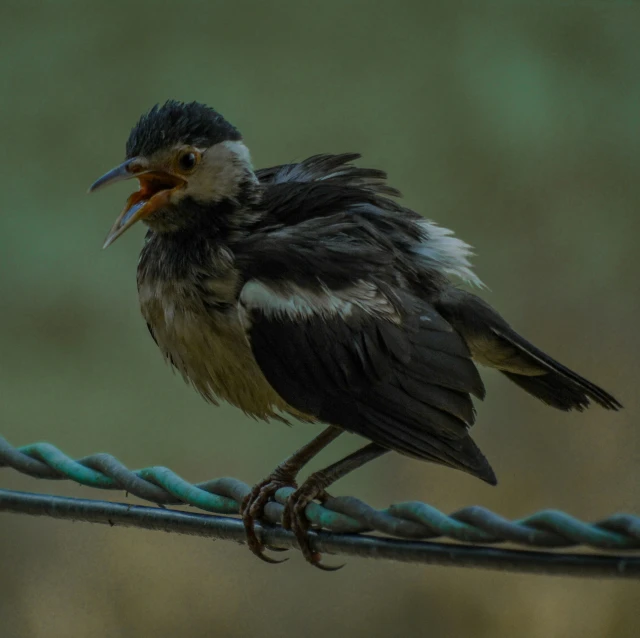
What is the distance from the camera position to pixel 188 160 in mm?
2443

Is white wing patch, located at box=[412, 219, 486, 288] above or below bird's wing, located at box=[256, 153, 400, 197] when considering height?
below

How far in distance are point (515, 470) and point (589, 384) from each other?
169cm

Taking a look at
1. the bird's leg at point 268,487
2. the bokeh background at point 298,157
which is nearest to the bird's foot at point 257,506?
the bird's leg at point 268,487

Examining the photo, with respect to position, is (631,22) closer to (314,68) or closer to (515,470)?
(314,68)

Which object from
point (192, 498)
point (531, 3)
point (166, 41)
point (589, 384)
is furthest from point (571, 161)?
point (192, 498)

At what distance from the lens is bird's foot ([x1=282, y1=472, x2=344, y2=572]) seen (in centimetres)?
198

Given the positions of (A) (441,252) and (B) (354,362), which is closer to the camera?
(B) (354,362)

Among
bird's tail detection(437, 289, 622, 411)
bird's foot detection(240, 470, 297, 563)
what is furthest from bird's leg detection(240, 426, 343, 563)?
bird's tail detection(437, 289, 622, 411)

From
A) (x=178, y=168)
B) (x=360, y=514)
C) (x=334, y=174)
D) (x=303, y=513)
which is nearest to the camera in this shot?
(x=360, y=514)

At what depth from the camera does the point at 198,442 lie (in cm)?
416

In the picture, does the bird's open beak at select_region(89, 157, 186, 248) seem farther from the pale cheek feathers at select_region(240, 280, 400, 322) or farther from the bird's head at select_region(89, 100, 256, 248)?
the pale cheek feathers at select_region(240, 280, 400, 322)

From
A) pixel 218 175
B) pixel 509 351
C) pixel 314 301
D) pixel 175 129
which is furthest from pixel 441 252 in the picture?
pixel 175 129

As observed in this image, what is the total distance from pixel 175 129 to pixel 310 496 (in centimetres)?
88

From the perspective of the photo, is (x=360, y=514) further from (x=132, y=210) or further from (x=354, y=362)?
(x=132, y=210)
